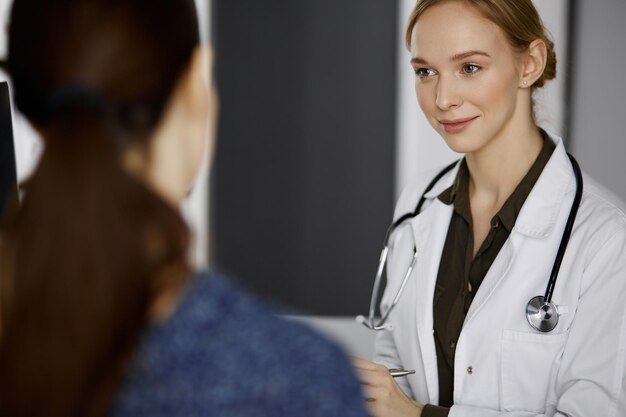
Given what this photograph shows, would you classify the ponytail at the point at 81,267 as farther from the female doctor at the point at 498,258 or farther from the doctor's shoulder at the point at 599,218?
the doctor's shoulder at the point at 599,218

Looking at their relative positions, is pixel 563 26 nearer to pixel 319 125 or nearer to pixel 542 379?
pixel 319 125

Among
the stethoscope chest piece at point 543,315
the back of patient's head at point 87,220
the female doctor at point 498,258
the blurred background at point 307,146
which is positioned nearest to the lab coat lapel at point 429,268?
the female doctor at point 498,258

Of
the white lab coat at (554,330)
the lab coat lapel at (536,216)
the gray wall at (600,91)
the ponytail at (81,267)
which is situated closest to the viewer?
the ponytail at (81,267)

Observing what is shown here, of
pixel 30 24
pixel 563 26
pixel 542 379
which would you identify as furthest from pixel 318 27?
pixel 30 24

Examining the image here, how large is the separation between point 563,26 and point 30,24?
1.97 metres

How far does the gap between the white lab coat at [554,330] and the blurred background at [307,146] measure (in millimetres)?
1380

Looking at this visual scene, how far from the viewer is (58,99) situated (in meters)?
0.57

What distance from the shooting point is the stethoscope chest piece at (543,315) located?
1.19m

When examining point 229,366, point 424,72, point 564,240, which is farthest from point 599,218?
point 229,366

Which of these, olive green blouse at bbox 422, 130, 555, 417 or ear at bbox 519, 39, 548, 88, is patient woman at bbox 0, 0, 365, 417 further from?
ear at bbox 519, 39, 548, 88

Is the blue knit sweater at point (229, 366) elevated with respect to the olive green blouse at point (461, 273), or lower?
elevated

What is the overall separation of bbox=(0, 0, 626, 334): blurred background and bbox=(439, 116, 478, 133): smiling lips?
1.28 m

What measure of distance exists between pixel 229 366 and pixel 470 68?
0.91m

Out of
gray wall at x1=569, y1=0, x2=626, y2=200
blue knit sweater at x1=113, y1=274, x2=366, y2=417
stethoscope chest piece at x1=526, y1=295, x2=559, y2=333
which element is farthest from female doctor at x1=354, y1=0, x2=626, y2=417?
gray wall at x1=569, y1=0, x2=626, y2=200
